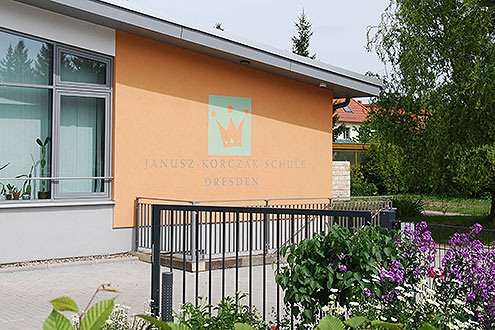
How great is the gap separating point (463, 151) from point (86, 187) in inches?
352

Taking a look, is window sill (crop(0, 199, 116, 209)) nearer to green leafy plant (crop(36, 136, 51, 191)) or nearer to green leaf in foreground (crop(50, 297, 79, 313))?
green leafy plant (crop(36, 136, 51, 191))

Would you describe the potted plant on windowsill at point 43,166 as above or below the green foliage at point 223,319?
above

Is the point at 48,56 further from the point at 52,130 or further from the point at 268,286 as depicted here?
the point at 268,286

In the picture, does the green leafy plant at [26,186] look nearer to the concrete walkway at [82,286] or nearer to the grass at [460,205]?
the concrete walkway at [82,286]

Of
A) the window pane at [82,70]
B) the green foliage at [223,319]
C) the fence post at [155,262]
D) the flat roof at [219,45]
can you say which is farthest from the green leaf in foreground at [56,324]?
the window pane at [82,70]

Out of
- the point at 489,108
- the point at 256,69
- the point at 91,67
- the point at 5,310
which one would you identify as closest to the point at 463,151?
the point at 489,108

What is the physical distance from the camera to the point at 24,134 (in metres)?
10.5

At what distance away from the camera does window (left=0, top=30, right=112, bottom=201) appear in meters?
10.3

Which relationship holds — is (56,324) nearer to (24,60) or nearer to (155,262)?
(155,262)

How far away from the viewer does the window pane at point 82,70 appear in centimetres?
1080

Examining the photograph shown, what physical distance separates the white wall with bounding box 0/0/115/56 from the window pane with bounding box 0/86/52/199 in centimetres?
97

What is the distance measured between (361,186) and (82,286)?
1890 centimetres

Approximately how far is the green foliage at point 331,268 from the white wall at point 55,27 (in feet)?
24.9

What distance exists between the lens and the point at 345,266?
4074 millimetres
